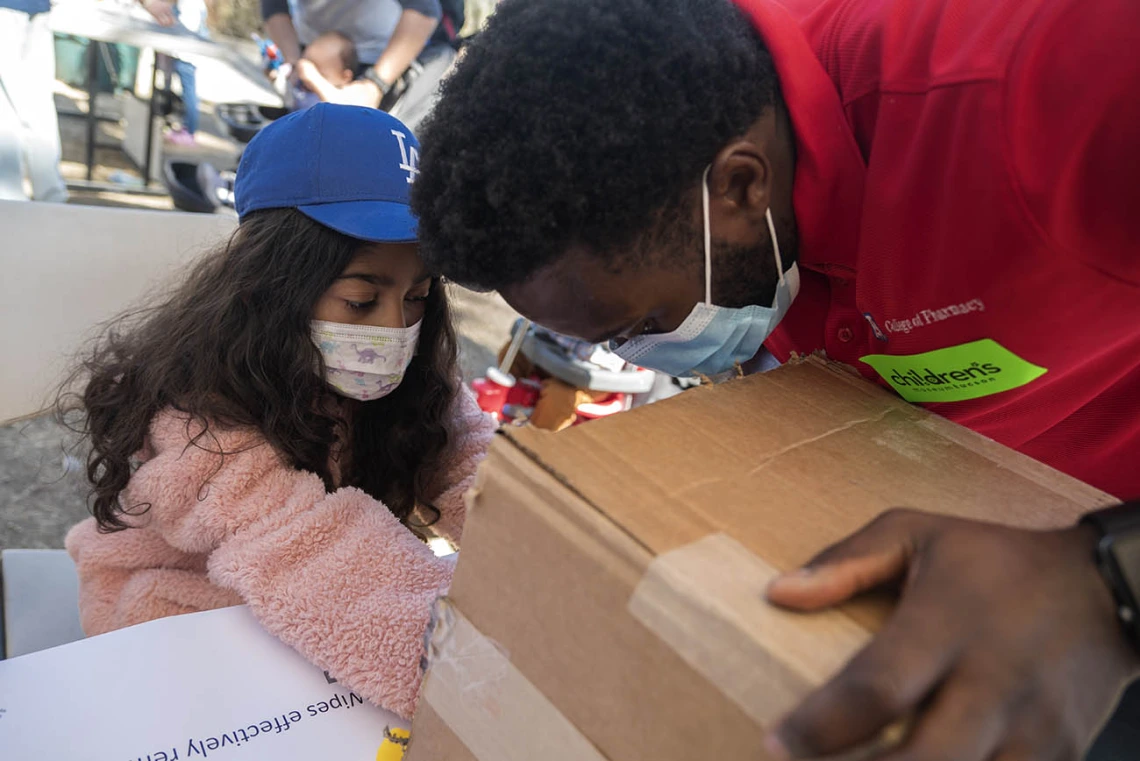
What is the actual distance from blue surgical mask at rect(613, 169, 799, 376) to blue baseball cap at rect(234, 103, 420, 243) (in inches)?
15.2

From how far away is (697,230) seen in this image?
759mm

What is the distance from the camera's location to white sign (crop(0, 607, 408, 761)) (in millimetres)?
767

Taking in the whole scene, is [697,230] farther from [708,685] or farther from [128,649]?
[128,649]

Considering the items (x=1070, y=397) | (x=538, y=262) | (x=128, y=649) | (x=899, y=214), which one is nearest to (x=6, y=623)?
(x=128, y=649)

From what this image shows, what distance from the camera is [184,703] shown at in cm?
80

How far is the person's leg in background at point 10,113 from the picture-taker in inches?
80.4

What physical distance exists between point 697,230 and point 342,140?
Result: 0.59 meters

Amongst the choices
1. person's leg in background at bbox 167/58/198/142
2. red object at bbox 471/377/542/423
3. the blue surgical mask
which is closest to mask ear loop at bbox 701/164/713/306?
the blue surgical mask

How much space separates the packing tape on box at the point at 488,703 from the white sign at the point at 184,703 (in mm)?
251

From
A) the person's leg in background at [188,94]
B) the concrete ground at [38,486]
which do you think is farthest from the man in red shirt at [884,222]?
the person's leg in background at [188,94]

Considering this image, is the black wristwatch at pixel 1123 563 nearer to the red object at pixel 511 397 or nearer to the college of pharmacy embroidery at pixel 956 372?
the college of pharmacy embroidery at pixel 956 372

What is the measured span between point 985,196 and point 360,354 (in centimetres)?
81

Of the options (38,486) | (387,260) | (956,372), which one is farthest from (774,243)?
(38,486)

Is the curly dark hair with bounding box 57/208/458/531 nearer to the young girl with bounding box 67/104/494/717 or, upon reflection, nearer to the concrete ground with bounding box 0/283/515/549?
the young girl with bounding box 67/104/494/717
